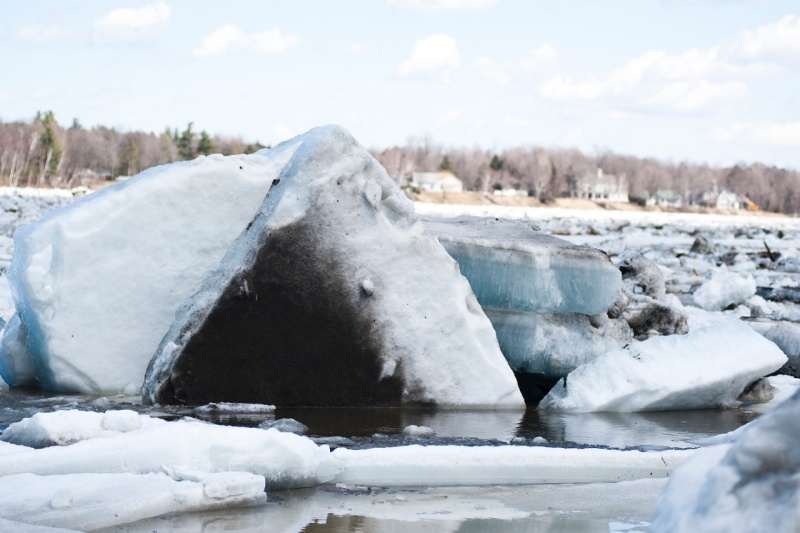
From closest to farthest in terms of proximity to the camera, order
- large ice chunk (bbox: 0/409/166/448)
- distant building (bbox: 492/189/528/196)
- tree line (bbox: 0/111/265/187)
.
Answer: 1. large ice chunk (bbox: 0/409/166/448)
2. tree line (bbox: 0/111/265/187)
3. distant building (bbox: 492/189/528/196)

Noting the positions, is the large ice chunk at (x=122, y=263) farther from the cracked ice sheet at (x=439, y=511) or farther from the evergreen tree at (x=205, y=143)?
the evergreen tree at (x=205, y=143)

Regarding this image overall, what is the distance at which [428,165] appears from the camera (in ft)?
343

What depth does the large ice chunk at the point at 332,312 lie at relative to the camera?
475 cm

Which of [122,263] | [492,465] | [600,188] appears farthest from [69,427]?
[600,188]

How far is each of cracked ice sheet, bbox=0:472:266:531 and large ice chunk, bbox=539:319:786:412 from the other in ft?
8.12

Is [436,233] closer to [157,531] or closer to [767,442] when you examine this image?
[157,531]

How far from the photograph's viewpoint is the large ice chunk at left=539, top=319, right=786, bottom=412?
511 centimetres

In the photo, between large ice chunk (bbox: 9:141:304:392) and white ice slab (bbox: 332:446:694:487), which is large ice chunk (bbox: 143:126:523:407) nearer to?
large ice chunk (bbox: 9:141:304:392)

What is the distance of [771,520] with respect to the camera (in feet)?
4.88

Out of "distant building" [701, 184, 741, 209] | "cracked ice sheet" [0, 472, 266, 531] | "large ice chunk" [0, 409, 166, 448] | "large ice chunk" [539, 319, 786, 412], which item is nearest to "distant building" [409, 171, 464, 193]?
"distant building" [701, 184, 741, 209]

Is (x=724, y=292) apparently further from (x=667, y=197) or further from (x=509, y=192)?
(x=667, y=197)

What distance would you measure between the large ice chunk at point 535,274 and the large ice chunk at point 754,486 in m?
3.67

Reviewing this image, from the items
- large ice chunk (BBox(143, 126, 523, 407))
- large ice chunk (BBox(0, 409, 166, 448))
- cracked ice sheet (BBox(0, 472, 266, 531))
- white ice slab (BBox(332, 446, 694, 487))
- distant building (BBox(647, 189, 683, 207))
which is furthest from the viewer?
distant building (BBox(647, 189, 683, 207))

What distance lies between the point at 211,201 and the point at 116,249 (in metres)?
0.52
